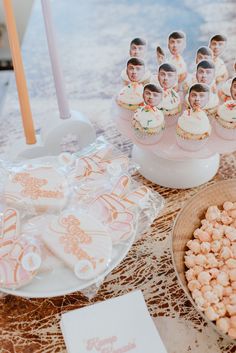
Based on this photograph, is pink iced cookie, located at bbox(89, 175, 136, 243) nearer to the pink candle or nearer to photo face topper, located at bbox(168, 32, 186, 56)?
the pink candle

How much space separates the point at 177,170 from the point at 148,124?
152 millimetres

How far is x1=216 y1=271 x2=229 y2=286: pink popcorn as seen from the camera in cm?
82

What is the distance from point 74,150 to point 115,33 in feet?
2.27

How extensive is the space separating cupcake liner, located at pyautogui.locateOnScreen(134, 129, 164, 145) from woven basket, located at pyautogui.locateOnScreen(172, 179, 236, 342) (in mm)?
160

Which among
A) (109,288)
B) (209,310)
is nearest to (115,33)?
(109,288)

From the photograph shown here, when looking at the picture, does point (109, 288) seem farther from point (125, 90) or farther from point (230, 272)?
point (125, 90)

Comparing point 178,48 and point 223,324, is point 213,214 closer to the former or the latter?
point 223,324

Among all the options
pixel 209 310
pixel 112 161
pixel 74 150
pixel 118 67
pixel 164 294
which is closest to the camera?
pixel 209 310

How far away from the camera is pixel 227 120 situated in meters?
0.97

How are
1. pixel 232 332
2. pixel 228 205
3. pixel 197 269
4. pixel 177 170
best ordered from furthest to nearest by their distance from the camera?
pixel 177 170 < pixel 228 205 < pixel 197 269 < pixel 232 332

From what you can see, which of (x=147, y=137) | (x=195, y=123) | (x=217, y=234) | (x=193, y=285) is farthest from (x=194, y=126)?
(x=193, y=285)

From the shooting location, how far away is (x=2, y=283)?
79 centimetres

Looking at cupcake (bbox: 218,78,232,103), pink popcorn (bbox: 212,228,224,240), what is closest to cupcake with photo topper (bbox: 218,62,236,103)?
cupcake (bbox: 218,78,232,103)

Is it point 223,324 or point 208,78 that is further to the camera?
point 208,78
